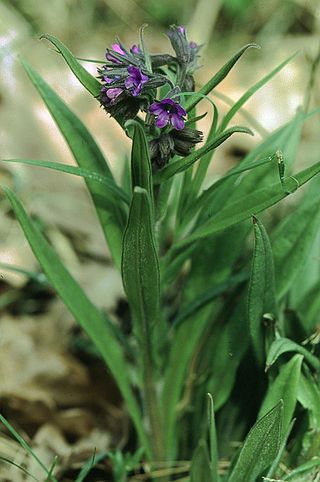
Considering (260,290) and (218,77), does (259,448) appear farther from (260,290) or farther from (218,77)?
(218,77)

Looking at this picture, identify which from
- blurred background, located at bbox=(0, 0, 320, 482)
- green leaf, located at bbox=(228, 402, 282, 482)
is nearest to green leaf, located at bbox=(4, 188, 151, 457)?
blurred background, located at bbox=(0, 0, 320, 482)

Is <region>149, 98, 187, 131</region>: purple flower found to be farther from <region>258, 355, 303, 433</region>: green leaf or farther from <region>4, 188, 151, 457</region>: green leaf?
<region>258, 355, 303, 433</region>: green leaf

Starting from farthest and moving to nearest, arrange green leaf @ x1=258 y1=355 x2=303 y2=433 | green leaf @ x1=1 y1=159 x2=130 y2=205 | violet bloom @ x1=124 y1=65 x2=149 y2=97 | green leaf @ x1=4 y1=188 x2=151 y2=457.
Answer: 1. green leaf @ x1=4 y1=188 x2=151 y2=457
2. green leaf @ x1=258 y1=355 x2=303 y2=433
3. green leaf @ x1=1 y1=159 x2=130 y2=205
4. violet bloom @ x1=124 y1=65 x2=149 y2=97

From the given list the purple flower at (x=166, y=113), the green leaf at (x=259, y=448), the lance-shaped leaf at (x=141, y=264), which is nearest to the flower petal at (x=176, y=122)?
the purple flower at (x=166, y=113)

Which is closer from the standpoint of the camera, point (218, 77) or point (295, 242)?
point (218, 77)

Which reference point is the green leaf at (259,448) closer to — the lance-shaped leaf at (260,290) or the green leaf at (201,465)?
the green leaf at (201,465)

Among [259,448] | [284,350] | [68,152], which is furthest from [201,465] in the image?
[68,152]
